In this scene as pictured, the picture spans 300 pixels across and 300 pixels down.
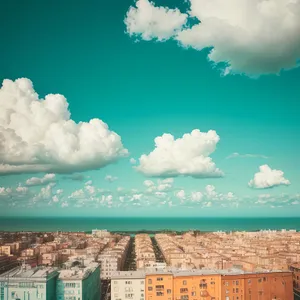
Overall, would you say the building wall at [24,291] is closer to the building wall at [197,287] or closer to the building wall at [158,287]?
the building wall at [158,287]

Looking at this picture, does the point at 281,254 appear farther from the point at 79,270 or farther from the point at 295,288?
the point at 79,270

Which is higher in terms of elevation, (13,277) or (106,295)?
(13,277)

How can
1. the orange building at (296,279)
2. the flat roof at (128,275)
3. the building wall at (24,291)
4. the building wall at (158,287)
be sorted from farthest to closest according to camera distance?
the orange building at (296,279)
the flat roof at (128,275)
the building wall at (158,287)
the building wall at (24,291)

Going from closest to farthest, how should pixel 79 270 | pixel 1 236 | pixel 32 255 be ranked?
pixel 79 270, pixel 32 255, pixel 1 236

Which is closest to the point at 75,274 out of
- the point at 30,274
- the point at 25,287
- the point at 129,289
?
the point at 30,274

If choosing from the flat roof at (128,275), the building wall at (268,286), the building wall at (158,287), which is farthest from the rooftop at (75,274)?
the building wall at (268,286)

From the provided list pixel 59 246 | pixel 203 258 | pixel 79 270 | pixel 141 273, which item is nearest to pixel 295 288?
pixel 203 258

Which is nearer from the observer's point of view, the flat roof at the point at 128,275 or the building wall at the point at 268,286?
the flat roof at the point at 128,275

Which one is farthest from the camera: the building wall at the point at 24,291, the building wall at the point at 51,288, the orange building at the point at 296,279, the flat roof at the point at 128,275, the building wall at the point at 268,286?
the orange building at the point at 296,279

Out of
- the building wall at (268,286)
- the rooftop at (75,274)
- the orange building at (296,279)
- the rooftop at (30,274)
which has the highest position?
the rooftop at (30,274)
